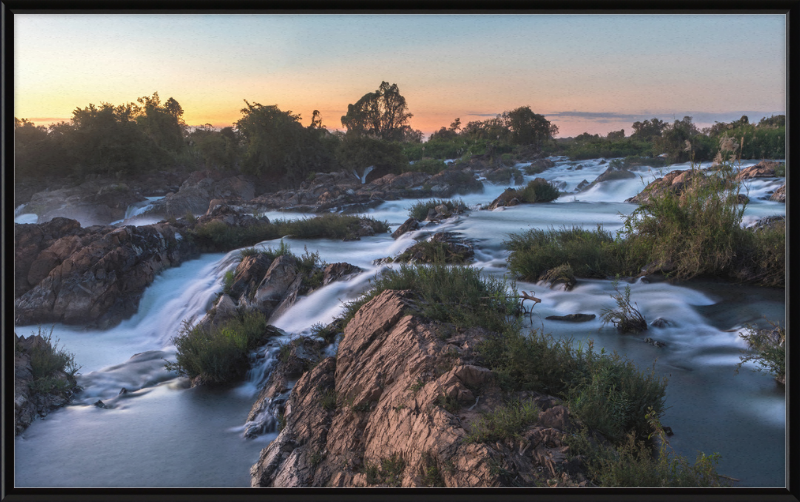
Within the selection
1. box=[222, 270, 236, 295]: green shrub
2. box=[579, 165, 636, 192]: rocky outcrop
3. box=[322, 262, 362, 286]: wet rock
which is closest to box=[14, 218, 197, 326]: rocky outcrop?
box=[222, 270, 236, 295]: green shrub

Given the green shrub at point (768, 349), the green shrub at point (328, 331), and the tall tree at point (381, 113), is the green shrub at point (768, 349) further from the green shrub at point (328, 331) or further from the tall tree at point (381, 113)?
the tall tree at point (381, 113)

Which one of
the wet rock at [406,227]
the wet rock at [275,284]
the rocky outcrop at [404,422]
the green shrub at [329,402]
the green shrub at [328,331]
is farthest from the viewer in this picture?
the wet rock at [406,227]

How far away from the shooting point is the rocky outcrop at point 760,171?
6496 millimetres

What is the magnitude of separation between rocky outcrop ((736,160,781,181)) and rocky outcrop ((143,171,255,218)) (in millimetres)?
11272

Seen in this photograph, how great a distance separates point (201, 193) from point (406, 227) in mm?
7147

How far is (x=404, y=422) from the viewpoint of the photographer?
114 inches

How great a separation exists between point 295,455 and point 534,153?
8877 millimetres

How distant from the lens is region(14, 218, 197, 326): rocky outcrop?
7469 millimetres

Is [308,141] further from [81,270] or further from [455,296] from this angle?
[455,296]

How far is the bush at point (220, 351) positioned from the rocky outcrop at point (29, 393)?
3.37ft

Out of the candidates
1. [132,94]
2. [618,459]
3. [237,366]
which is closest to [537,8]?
[618,459]

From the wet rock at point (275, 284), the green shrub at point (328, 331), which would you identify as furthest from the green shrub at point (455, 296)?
the wet rock at point (275, 284)

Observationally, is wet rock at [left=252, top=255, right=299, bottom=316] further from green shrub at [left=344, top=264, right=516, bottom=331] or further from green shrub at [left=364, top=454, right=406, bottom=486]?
green shrub at [left=364, top=454, right=406, bottom=486]

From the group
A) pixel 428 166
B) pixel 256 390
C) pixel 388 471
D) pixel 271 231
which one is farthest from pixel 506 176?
pixel 388 471
